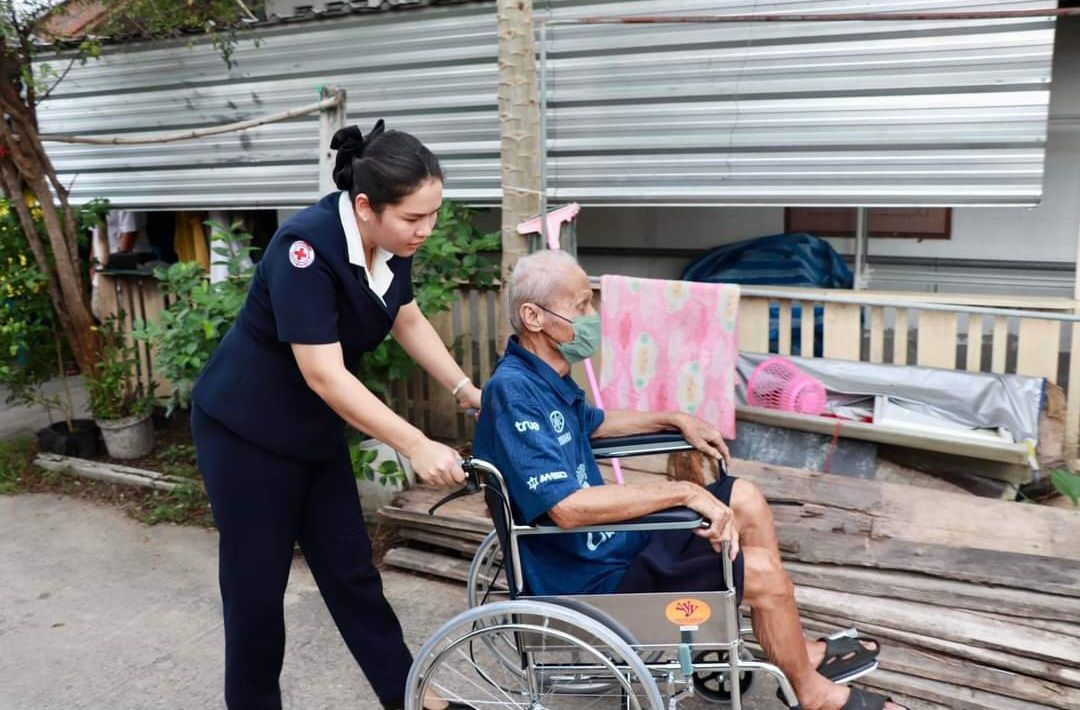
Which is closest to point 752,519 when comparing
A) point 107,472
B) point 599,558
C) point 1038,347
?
point 599,558

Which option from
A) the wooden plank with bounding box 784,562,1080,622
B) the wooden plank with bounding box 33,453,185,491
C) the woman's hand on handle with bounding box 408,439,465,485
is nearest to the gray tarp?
the wooden plank with bounding box 784,562,1080,622

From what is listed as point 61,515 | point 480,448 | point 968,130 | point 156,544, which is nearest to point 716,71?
point 968,130

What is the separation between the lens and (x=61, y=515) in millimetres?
4945

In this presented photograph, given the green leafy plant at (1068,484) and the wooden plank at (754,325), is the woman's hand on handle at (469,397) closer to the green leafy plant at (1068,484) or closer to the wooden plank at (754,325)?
the wooden plank at (754,325)

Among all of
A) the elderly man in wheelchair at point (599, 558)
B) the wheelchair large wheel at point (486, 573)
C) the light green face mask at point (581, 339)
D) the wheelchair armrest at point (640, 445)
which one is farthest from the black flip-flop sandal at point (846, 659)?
the light green face mask at point (581, 339)

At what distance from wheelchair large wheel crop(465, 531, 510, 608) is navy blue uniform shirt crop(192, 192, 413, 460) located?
0.56 m

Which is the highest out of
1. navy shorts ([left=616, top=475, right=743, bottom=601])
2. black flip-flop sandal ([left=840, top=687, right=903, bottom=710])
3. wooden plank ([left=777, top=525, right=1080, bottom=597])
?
navy shorts ([left=616, top=475, right=743, bottom=601])

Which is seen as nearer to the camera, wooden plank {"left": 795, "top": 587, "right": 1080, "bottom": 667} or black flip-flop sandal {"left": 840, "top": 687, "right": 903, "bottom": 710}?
black flip-flop sandal {"left": 840, "top": 687, "right": 903, "bottom": 710}

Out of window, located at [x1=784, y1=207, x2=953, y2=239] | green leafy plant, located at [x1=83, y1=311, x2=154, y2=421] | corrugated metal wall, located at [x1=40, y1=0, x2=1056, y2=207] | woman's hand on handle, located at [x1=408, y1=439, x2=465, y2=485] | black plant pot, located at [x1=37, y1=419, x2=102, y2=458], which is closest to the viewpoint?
woman's hand on handle, located at [x1=408, y1=439, x2=465, y2=485]

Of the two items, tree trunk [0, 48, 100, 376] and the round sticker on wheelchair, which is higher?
tree trunk [0, 48, 100, 376]

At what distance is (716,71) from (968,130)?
113 cm

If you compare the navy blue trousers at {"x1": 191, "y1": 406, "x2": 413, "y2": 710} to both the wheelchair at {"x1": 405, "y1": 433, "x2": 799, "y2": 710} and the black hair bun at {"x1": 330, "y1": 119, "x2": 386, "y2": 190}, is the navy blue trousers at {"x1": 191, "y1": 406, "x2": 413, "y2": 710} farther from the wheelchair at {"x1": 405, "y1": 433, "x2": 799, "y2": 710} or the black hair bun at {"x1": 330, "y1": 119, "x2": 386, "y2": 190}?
the black hair bun at {"x1": 330, "y1": 119, "x2": 386, "y2": 190}

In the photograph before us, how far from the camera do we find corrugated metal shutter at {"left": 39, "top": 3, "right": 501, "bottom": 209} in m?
5.02

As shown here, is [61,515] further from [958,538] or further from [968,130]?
[968,130]
